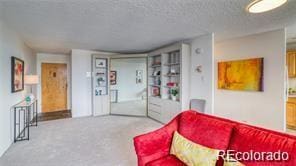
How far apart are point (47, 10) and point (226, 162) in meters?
2.91

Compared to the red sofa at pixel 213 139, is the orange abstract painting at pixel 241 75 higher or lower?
higher

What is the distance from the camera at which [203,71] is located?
394 cm

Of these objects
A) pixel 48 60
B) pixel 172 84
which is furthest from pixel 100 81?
pixel 172 84

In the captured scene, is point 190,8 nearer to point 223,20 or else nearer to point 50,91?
point 223,20

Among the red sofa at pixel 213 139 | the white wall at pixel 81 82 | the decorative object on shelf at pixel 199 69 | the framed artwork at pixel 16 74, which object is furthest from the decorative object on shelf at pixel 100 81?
the red sofa at pixel 213 139

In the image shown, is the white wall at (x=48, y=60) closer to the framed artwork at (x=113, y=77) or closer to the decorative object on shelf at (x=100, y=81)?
the decorative object on shelf at (x=100, y=81)

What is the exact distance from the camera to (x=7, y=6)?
7.54 ft

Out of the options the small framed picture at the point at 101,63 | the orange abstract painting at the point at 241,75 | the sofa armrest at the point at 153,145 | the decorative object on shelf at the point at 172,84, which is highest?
the small framed picture at the point at 101,63

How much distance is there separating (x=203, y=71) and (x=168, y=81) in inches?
53.3

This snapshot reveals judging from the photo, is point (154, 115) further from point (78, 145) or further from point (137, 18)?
point (137, 18)

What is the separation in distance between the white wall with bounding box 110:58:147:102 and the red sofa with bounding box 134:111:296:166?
6.89 meters

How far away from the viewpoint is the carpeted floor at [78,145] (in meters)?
2.59

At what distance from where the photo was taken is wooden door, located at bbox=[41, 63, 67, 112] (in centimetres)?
641

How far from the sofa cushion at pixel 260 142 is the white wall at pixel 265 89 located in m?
2.67
